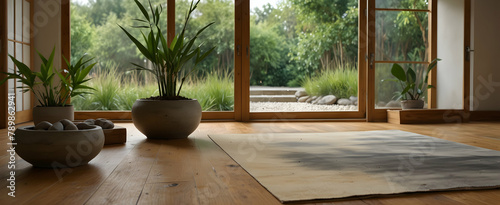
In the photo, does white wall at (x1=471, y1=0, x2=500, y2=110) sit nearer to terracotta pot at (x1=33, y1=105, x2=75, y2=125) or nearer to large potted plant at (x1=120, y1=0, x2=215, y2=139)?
large potted plant at (x1=120, y1=0, x2=215, y2=139)

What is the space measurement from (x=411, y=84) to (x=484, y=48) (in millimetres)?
992

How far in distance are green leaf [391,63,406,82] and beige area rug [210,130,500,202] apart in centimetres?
149

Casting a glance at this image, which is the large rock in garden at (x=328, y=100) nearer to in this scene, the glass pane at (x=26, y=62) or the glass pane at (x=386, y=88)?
the glass pane at (x=386, y=88)

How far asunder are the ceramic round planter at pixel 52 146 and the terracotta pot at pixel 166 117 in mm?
993

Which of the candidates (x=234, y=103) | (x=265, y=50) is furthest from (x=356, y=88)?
(x=234, y=103)

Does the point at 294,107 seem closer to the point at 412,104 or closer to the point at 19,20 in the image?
the point at 412,104

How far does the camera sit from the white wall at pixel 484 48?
473 centimetres

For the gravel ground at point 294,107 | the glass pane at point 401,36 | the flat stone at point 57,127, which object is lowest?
the flat stone at point 57,127

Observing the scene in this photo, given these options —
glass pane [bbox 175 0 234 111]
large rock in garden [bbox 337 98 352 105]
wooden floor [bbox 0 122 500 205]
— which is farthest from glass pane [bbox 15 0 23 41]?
large rock in garden [bbox 337 98 352 105]

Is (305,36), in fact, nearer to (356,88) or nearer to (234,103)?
(356,88)

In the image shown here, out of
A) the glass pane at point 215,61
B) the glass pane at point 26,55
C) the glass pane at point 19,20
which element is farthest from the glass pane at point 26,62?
the glass pane at point 215,61

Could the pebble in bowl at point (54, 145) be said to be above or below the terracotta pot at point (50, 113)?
below

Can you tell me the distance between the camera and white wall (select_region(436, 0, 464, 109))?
15.1 ft

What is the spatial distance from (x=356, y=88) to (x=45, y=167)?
3735 millimetres
